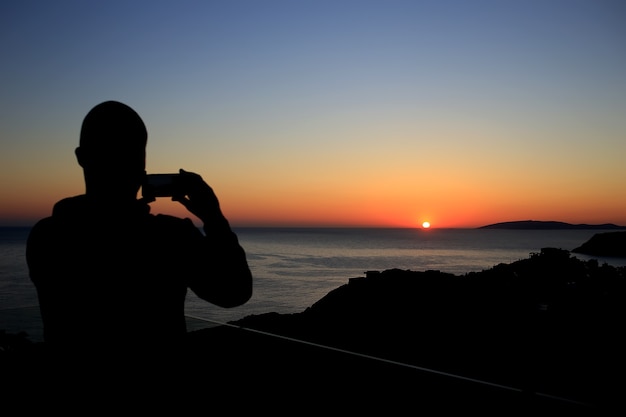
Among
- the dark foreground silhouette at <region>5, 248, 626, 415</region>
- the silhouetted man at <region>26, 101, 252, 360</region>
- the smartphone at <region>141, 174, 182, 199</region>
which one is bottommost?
the dark foreground silhouette at <region>5, 248, 626, 415</region>

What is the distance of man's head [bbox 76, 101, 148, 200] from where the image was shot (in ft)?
4.09

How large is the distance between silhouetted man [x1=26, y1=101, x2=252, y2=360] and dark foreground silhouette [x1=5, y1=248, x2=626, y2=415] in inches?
4.2

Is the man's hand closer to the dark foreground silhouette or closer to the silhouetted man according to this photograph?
the silhouetted man

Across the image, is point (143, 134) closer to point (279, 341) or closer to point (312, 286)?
point (279, 341)

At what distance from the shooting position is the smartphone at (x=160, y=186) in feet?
4.53

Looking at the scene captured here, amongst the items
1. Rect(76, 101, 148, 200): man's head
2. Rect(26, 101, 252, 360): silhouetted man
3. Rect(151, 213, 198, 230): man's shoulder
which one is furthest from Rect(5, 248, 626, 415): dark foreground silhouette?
Rect(76, 101, 148, 200): man's head

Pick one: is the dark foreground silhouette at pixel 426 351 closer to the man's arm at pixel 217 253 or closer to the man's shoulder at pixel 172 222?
the man's arm at pixel 217 253

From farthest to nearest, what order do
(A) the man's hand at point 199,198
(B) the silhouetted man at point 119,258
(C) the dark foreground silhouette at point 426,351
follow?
(C) the dark foreground silhouette at point 426,351 → (A) the man's hand at point 199,198 → (B) the silhouetted man at point 119,258

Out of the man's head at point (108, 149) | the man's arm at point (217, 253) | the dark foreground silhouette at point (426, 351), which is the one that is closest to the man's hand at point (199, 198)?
the man's arm at point (217, 253)

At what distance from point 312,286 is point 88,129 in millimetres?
46604

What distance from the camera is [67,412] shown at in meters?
1.27

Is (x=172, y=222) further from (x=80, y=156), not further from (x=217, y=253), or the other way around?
(x=80, y=156)

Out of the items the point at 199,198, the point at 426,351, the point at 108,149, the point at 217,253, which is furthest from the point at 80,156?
the point at 426,351

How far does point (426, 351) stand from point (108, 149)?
13.2 m
